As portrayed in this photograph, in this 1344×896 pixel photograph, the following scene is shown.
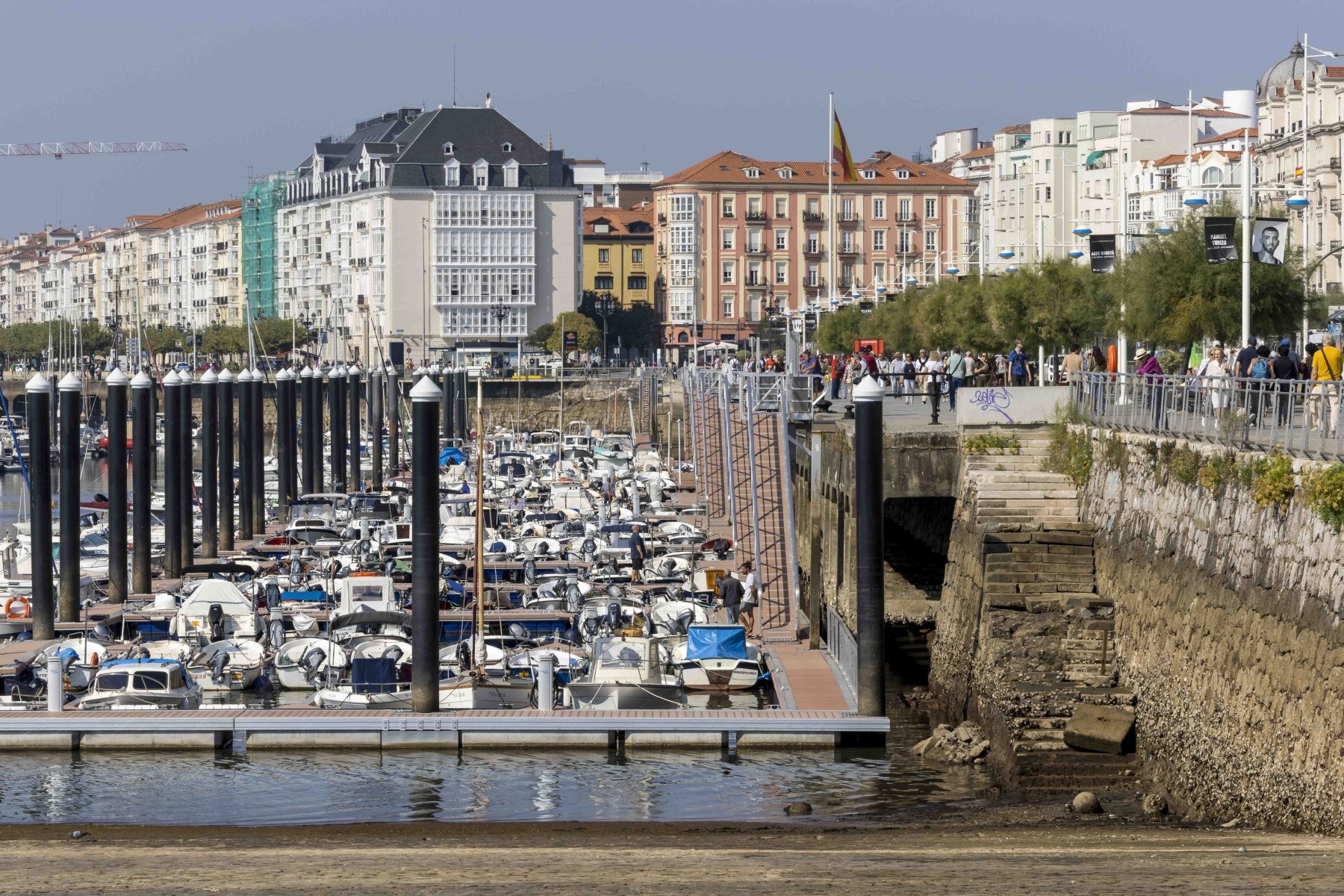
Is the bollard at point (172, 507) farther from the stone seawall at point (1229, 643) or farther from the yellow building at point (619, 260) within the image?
the yellow building at point (619, 260)

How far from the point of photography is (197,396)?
119188 mm

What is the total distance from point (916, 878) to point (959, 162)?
142 meters

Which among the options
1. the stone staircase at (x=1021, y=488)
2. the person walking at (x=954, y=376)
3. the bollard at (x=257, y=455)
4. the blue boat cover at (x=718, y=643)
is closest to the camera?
the blue boat cover at (x=718, y=643)

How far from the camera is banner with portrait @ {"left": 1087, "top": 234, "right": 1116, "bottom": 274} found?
127ft

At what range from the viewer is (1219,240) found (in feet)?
98.1

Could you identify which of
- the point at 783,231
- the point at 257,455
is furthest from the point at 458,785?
the point at 783,231

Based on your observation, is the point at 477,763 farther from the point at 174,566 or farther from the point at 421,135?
the point at 421,135

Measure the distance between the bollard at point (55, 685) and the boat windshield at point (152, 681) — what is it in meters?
1.57

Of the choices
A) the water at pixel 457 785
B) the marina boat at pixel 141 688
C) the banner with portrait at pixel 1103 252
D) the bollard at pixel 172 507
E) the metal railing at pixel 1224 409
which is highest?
the banner with portrait at pixel 1103 252

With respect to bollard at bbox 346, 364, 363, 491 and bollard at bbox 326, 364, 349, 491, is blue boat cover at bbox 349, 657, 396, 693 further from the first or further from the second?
bollard at bbox 346, 364, 363, 491

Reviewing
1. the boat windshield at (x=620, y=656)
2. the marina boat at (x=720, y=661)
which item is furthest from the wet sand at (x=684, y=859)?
the marina boat at (x=720, y=661)

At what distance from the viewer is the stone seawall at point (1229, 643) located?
18156 mm

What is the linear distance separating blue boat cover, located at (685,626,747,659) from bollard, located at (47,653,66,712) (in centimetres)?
878

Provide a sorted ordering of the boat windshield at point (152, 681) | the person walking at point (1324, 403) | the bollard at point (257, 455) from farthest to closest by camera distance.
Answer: the bollard at point (257, 455) < the boat windshield at point (152, 681) < the person walking at point (1324, 403)
